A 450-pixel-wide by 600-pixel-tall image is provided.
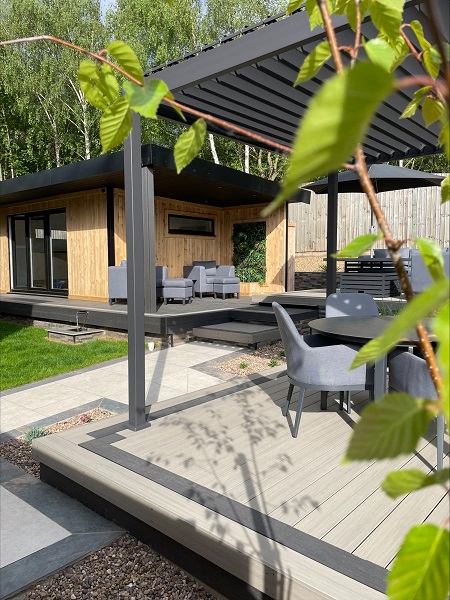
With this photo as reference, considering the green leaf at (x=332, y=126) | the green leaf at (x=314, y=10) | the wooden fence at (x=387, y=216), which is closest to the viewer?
the green leaf at (x=332, y=126)

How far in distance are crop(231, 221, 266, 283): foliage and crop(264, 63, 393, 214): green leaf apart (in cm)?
1243

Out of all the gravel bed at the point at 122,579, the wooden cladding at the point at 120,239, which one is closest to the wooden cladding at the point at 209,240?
the wooden cladding at the point at 120,239

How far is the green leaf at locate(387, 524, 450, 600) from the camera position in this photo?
1.13 feet

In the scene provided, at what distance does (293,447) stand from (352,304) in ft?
6.29

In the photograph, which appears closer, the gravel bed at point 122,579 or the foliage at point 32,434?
Result: the gravel bed at point 122,579

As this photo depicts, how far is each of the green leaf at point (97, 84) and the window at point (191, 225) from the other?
11291 mm

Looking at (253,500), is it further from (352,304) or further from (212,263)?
(212,263)

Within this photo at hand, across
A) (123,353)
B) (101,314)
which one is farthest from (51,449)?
(101,314)

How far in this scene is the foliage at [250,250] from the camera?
1265cm

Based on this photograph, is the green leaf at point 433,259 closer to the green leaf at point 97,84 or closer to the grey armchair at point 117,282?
the green leaf at point 97,84

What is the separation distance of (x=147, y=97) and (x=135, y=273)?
2830mm

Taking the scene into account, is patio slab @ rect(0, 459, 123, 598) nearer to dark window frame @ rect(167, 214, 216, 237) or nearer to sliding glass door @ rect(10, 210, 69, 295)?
sliding glass door @ rect(10, 210, 69, 295)

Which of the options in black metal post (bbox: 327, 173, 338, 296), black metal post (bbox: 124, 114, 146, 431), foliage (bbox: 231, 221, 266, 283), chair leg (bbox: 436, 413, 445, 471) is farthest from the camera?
foliage (bbox: 231, 221, 266, 283)

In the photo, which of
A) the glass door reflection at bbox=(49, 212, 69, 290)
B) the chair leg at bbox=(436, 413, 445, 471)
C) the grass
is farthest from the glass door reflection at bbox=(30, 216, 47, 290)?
the chair leg at bbox=(436, 413, 445, 471)
